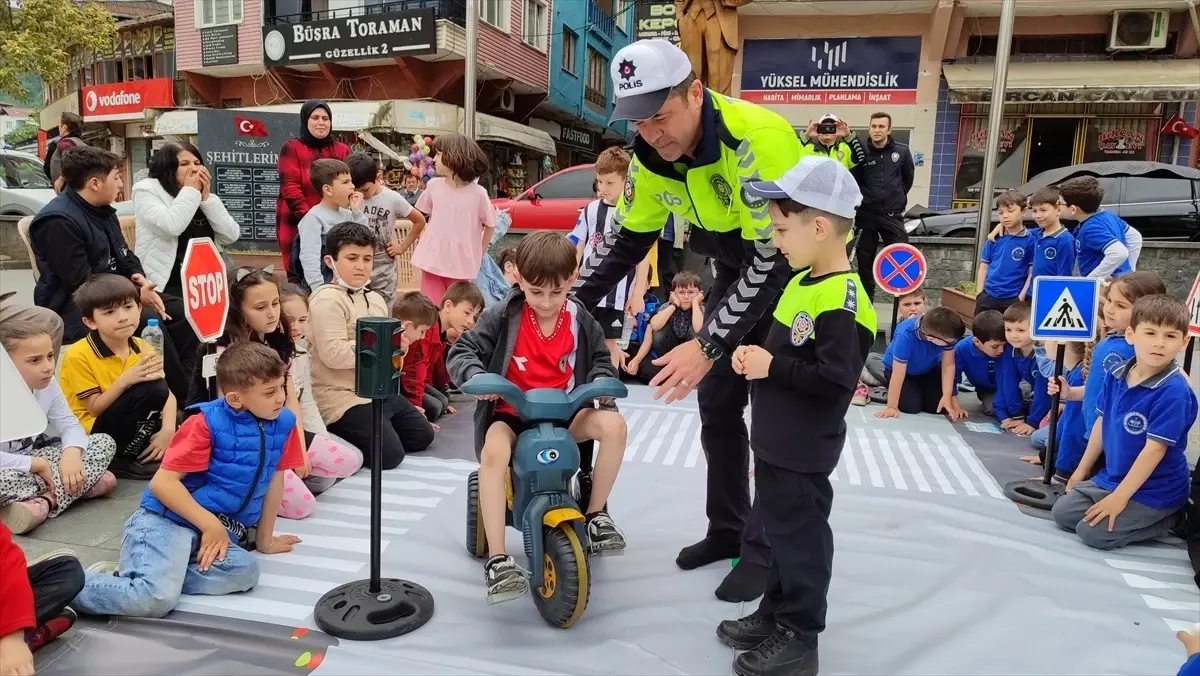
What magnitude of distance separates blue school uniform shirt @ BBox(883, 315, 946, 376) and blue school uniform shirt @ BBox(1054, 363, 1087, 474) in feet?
3.85

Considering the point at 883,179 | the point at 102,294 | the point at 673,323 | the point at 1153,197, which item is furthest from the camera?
the point at 1153,197

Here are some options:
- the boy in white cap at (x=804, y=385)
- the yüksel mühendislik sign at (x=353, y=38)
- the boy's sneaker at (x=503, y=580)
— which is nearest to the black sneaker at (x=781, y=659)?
the boy in white cap at (x=804, y=385)

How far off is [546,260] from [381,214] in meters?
2.92

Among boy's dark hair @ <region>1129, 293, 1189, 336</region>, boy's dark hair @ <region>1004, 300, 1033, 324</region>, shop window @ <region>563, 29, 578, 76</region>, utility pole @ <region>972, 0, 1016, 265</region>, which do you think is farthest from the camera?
shop window @ <region>563, 29, 578, 76</region>

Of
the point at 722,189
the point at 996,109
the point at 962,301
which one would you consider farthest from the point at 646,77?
the point at 996,109

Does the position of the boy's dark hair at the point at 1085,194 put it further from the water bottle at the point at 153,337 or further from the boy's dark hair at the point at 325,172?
the water bottle at the point at 153,337

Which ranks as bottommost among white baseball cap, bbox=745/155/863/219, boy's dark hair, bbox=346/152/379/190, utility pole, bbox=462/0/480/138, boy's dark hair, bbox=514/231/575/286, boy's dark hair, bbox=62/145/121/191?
boy's dark hair, bbox=514/231/575/286

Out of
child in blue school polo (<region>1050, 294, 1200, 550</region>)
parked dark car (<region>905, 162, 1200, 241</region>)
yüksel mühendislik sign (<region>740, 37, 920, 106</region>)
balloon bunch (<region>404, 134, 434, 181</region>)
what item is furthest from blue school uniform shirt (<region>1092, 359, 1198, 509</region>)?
yüksel mühendislik sign (<region>740, 37, 920, 106</region>)

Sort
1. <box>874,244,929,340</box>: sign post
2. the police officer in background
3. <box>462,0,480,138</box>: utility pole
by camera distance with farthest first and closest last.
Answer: <box>462,0,480,138</box>: utility pole
the police officer in background
<box>874,244,929,340</box>: sign post

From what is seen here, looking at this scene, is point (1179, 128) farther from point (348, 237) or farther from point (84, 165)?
point (84, 165)

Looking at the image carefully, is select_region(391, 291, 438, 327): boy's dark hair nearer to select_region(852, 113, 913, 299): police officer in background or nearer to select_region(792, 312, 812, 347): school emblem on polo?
select_region(792, 312, 812, 347): school emblem on polo

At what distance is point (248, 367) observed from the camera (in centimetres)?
246

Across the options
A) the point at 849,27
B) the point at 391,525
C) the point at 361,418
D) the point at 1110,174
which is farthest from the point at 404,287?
the point at 849,27

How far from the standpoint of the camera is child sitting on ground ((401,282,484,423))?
169 inches
